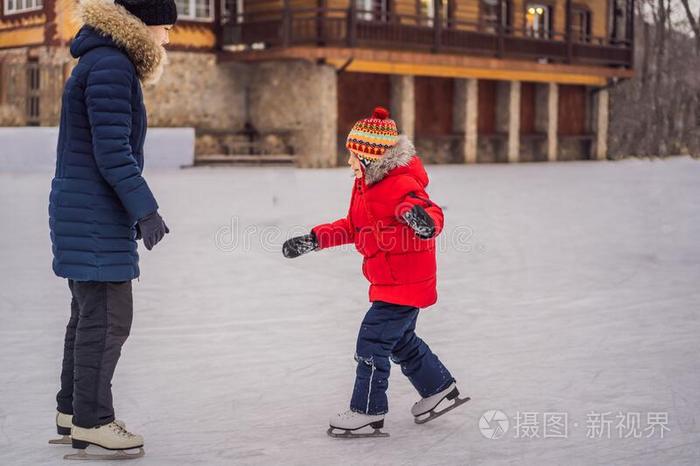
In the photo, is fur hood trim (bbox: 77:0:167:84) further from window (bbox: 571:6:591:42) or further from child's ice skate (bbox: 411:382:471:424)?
window (bbox: 571:6:591:42)

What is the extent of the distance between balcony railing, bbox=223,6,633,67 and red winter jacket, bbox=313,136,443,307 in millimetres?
20084

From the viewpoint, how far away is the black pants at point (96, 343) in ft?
11.5

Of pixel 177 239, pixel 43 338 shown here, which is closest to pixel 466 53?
pixel 177 239

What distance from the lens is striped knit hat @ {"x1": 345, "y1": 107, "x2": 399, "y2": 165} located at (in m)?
3.85

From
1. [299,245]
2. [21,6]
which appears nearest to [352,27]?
[21,6]

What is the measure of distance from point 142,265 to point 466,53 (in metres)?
20.4

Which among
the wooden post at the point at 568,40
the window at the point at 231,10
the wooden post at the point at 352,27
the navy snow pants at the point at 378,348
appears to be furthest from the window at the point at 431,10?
the navy snow pants at the point at 378,348

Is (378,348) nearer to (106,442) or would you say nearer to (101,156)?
(106,442)

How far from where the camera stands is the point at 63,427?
146 inches

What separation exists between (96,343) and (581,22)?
3223 centimetres

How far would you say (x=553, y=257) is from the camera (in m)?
9.09

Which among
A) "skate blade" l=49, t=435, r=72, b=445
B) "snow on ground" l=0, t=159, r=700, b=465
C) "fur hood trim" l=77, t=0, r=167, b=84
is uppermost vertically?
"fur hood trim" l=77, t=0, r=167, b=84
